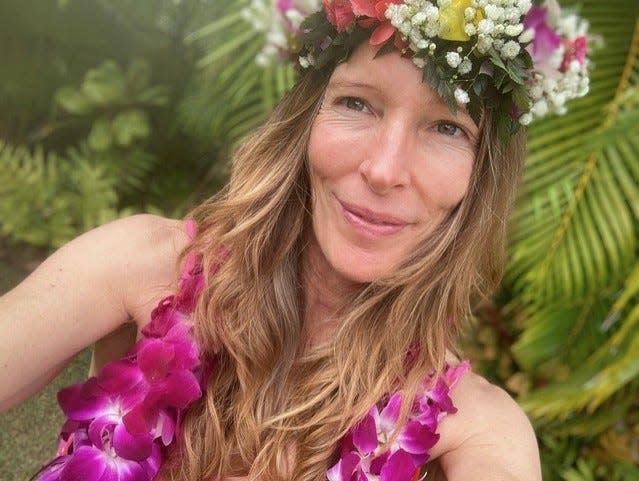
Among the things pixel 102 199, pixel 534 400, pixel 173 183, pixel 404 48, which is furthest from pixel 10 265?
pixel 404 48

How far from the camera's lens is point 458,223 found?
1.43 metres

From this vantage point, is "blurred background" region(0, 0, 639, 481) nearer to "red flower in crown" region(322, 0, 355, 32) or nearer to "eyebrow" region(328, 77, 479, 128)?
"eyebrow" region(328, 77, 479, 128)

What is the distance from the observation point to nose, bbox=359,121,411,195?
1.27 meters

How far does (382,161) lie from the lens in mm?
1280

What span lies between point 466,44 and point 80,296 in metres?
0.81

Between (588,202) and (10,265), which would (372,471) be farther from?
(10,265)

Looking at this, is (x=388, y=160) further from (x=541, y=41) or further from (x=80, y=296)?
(x=80, y=296)

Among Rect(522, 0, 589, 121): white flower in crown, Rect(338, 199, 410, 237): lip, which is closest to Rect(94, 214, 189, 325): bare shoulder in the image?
Rect(338, 199, 410, 237): lip

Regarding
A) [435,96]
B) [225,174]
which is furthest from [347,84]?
[225,174]

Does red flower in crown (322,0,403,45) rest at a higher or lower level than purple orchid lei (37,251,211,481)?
higher

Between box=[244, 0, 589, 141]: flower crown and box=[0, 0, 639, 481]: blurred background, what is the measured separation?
83 centimetres

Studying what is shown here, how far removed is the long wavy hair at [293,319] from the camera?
56.7 inches

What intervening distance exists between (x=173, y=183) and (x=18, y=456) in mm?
1676

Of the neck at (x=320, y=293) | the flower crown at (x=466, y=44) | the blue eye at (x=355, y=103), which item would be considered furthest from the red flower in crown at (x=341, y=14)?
the neck at (x=320, y=293)
